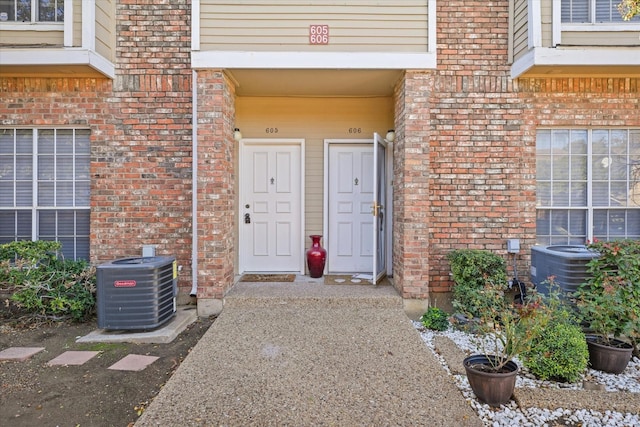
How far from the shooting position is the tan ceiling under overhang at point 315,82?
16.6 feet

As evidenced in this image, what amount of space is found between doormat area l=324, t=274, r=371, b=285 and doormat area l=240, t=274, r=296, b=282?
54cm

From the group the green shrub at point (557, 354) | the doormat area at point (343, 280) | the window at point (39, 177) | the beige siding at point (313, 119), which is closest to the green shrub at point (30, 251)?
the window at point (39, 177)

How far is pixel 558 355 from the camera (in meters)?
3.26

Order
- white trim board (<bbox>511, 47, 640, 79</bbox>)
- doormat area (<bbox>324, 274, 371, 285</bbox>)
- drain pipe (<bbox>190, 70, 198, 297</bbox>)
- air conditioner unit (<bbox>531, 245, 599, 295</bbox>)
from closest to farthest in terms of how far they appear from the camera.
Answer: air conditioner unit (<bbox>531, 245, 599, 295</bbox>), white trim board (<bbox>511, 47, 640, 79</bbox>), drain pipe (<bbox>190, 70, 198, 297</bbox>), doormat area (<bbox>324, 274, 371, 285</bbox>)

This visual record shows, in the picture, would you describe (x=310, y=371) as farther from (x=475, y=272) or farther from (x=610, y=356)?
(x=610, y=356)

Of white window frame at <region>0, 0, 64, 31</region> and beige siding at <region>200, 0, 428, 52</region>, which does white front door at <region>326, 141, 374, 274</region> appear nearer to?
beige siding at <region>200, 0, 428, 52</region>

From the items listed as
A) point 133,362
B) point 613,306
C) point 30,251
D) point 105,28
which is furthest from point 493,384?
point 105,28

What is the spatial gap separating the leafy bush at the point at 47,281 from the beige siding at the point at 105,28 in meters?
2.59

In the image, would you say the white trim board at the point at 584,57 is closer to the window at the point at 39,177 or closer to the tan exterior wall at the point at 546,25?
the tan exterior wall at the point at 546,25

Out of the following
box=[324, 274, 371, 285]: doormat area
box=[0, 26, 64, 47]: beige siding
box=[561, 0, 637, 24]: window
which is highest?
box=[561, 0, 637, 24]: window

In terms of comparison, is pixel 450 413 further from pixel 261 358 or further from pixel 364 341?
pixel 261 358

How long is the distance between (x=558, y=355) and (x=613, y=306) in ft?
2.67

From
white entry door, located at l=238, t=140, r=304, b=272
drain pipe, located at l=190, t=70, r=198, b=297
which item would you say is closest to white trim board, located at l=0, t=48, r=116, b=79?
drain pipe, located at l=190, t=70, r=198, b=297

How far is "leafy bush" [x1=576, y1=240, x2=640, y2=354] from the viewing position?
11.7 feet
